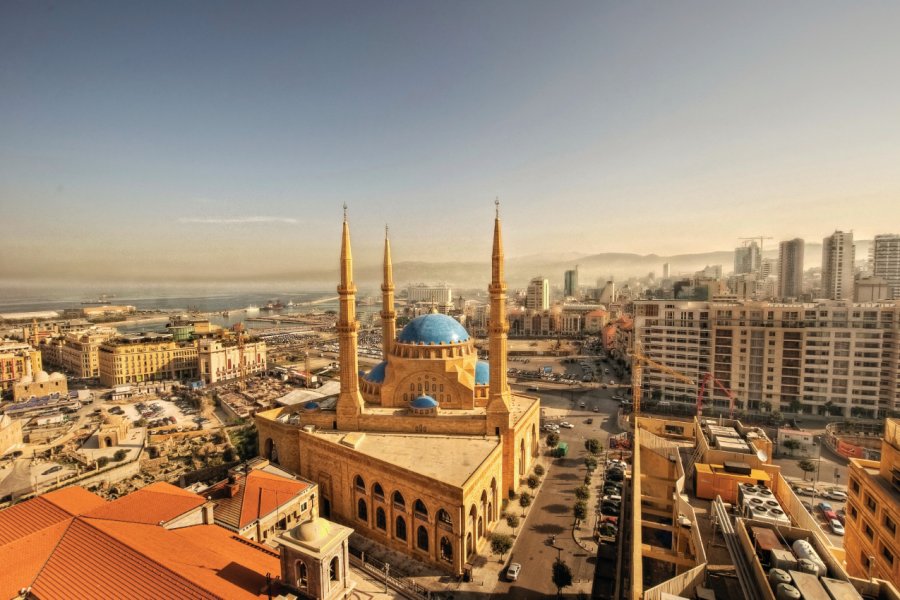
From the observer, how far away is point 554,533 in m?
21.6

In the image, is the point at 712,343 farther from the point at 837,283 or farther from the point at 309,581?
the point at 837,283

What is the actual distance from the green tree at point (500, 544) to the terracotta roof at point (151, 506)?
42.3 ft

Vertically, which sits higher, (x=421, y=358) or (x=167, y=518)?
(x=421, y=358)

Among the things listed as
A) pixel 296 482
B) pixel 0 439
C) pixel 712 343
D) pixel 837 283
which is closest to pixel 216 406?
pixel 0 439

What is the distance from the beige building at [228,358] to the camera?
58.7 m

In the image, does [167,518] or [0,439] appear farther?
[0,439]

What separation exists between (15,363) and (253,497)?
200ft

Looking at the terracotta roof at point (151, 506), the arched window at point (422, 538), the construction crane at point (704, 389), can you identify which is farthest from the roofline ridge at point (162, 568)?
the construction crane at point (704, 389)

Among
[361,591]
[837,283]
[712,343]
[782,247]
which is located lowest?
[361,591]

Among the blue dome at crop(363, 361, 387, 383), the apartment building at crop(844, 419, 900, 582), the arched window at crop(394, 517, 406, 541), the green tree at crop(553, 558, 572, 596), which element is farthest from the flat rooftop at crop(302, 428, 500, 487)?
the apartment building at crop(844, 419, 900, 582)

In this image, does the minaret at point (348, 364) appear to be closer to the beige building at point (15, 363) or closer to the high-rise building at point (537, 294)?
the beige building at point (15, 363)

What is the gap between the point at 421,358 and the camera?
2670 cm

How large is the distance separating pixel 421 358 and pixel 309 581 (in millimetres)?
15593

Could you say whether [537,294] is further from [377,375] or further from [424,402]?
[424,402]
